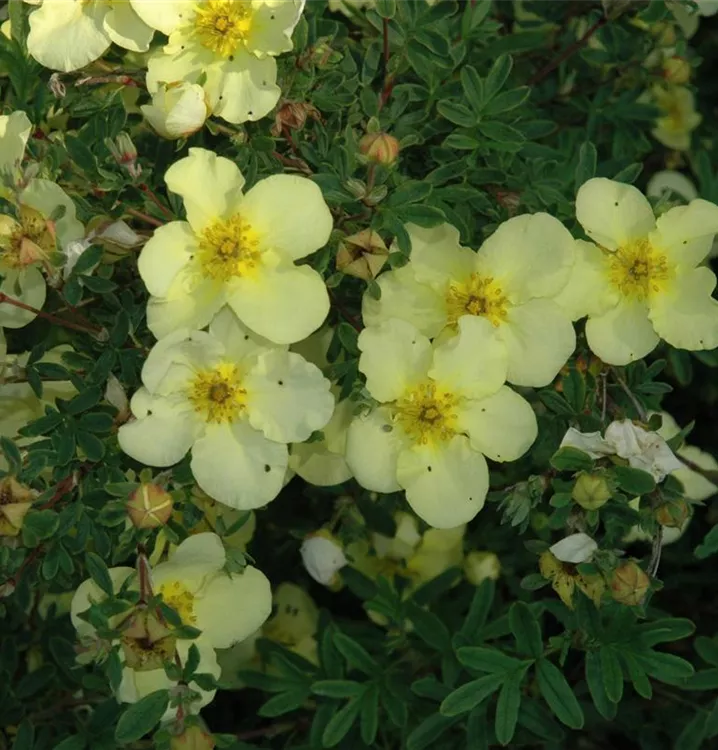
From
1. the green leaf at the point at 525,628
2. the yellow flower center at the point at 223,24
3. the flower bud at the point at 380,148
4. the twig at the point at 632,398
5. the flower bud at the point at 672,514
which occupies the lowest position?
the green leaf at the point at 525,628

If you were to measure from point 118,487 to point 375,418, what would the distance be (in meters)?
0.35

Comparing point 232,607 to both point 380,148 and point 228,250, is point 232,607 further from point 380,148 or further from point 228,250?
point 380,148

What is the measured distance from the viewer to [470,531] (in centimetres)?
192

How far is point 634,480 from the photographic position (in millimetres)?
1334

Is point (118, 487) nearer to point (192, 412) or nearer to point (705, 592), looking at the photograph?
point (192, 412)

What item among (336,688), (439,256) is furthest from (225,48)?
(336,688)

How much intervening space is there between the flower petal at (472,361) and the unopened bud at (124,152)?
45 cm

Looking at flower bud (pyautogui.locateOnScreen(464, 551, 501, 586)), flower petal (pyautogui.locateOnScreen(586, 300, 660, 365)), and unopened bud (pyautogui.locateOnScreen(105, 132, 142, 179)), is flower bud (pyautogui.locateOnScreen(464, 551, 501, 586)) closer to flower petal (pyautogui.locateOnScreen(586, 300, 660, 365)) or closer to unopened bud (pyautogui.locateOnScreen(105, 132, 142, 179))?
flower petal (pyautogui.locateOnScreen(586, 300, 660, 365))

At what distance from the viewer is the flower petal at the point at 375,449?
141 cm

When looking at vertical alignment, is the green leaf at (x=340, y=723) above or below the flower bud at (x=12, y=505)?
below

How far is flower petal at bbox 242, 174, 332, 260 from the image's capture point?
4.38 feet

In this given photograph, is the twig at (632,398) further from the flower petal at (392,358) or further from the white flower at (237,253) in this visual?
the white flower at (237,253)

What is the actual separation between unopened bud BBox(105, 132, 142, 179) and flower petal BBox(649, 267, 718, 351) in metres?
0.73

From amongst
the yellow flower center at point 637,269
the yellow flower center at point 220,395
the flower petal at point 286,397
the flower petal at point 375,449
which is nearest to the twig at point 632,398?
the yellow flower center at point 637,269
